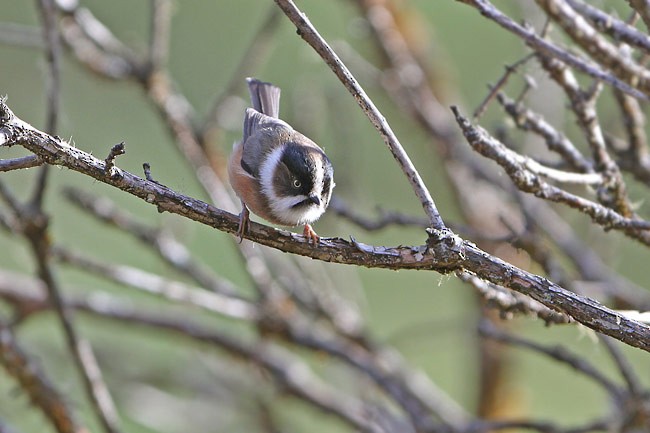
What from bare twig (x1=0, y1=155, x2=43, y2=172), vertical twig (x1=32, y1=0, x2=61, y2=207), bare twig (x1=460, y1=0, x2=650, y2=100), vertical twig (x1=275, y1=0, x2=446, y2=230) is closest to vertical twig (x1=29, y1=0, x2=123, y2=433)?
vertical twig (x1=32, y1=0, x2=61, y2=207)

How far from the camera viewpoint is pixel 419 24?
5.67 metres

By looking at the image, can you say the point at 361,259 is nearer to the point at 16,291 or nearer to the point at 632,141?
the point at 632,141

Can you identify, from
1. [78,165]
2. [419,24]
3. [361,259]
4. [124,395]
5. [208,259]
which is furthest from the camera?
[208,259]

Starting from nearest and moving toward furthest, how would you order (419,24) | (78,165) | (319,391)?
1. (78,165)
2. (319,391)
3. (419,24)

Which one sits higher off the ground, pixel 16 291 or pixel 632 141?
pixel 632 141

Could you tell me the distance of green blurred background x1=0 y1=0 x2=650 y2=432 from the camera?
479cm

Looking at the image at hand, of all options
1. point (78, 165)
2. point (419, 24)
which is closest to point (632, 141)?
point (78, 165)

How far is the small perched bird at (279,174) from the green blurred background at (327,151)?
1.61 metres

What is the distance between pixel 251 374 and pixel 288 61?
255 centimetres

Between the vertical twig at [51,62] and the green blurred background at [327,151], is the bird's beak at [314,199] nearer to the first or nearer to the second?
the vertical twig at [51,62]

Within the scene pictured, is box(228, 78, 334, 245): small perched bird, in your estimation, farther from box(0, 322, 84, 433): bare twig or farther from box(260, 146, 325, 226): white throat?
box(0, 322, 84, 433): bare twig

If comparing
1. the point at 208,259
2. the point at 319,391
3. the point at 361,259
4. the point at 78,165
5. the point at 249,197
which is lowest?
the point at 78,165

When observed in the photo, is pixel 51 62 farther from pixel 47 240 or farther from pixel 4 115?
pixel 4 115

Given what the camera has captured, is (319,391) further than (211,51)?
No
